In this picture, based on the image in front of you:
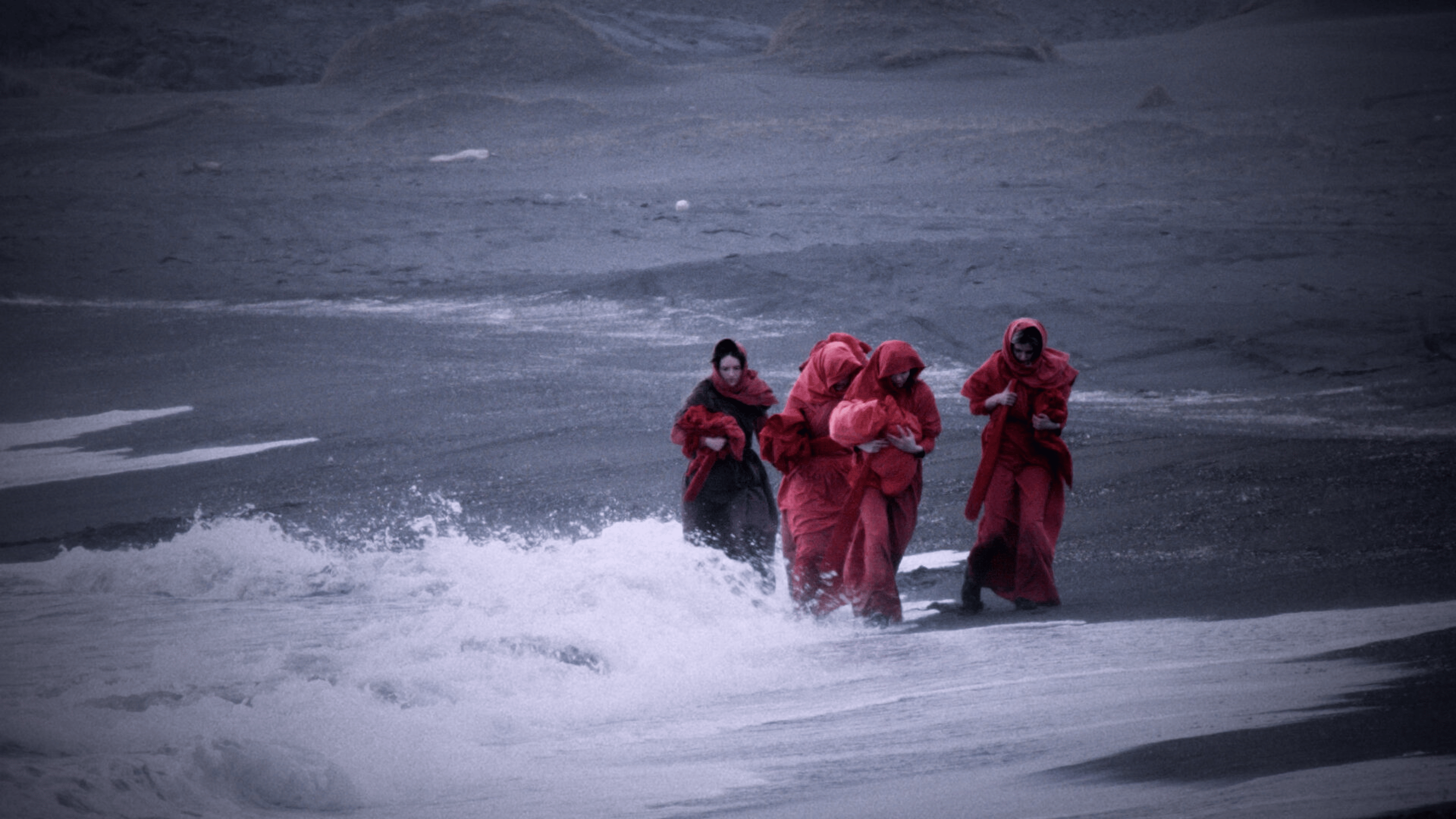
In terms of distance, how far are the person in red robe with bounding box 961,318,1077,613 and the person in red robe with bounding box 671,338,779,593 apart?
1.13 m

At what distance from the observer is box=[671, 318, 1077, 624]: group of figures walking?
6.77 meters

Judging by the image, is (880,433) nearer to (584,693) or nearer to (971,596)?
(971,596)

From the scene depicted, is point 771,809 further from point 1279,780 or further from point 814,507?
point 814,507

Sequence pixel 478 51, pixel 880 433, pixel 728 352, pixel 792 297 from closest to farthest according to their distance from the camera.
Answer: pixel 880 433 → pixel 728 352 → pixel 792 297 → pixel 478 51

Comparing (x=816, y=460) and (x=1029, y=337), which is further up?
(x=1029, y=337)

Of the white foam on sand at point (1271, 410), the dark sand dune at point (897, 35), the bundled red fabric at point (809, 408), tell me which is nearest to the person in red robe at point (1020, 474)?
the bundled red fabric at point (809, 408)

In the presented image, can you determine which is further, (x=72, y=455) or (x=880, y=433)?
(x=72, y=455)

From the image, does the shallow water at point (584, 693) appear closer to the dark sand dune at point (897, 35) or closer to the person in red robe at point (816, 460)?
the person in red robe at point (816, 460)

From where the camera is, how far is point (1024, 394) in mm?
6992

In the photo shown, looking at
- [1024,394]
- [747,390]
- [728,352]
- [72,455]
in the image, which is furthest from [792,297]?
[1024,394]

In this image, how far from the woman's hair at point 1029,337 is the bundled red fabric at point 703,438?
150 centimetres

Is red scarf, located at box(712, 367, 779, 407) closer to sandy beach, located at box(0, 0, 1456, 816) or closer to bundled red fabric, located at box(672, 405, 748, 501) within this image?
bundled red fabric, located at box(672, 405, 748, 501)

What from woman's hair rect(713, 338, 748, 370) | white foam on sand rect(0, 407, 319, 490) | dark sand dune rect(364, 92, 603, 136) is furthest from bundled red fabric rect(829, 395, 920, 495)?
dark sand dune rect(364, 92, 603, 136)

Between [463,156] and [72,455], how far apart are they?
70.1 feet
